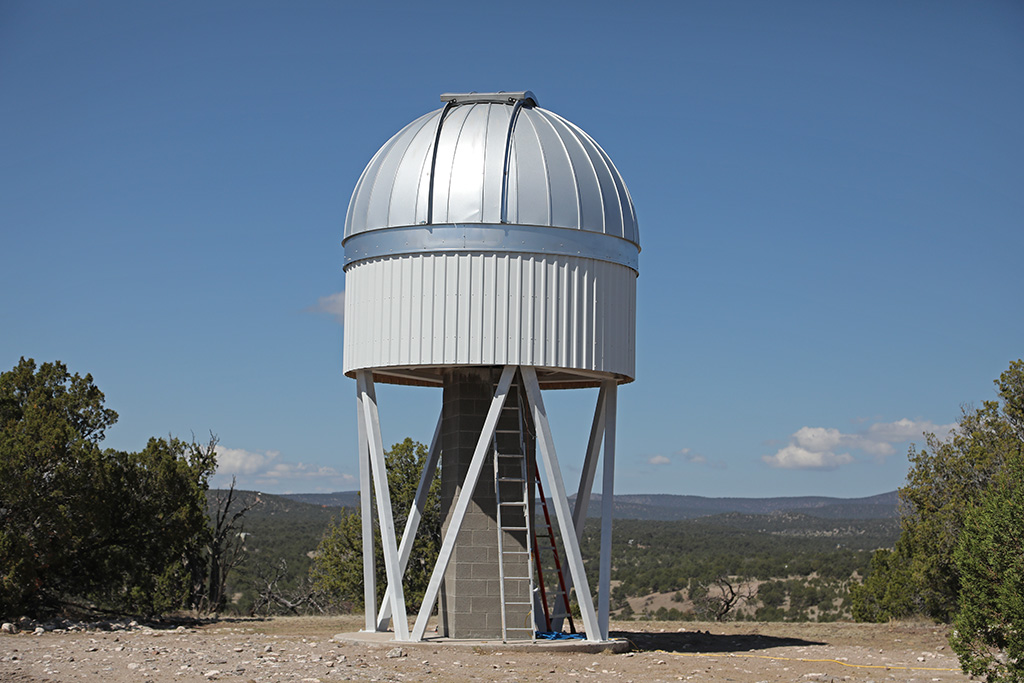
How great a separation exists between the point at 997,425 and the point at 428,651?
57.8ft

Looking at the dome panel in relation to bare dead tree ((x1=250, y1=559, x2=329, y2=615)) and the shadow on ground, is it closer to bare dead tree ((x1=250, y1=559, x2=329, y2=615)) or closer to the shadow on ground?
the shadow on ground

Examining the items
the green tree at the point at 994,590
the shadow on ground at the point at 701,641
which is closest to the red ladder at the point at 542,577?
the shadow on ground at the point at 701,641

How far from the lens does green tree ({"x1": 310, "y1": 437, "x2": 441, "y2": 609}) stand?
1447 inches

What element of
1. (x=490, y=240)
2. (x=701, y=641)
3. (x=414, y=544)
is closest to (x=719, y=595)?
(x=414, y=544)

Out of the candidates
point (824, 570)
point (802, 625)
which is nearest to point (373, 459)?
point (802, 625)

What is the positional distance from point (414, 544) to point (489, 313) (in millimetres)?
18575

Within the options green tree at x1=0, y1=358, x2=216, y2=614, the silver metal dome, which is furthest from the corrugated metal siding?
green tree at x1=0, y1=358, x2=216, y2=614

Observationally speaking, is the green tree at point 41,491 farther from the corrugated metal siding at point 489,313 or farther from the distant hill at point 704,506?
the distant hill at point 704,506

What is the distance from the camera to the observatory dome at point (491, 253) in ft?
64.4

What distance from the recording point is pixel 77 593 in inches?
1089

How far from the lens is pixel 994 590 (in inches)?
577

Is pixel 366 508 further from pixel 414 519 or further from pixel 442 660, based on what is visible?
pixel 442 660

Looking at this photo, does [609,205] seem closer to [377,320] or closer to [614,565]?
[377,320]

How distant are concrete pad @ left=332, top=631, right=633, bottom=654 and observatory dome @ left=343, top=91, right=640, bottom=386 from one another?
4668 millimetres
